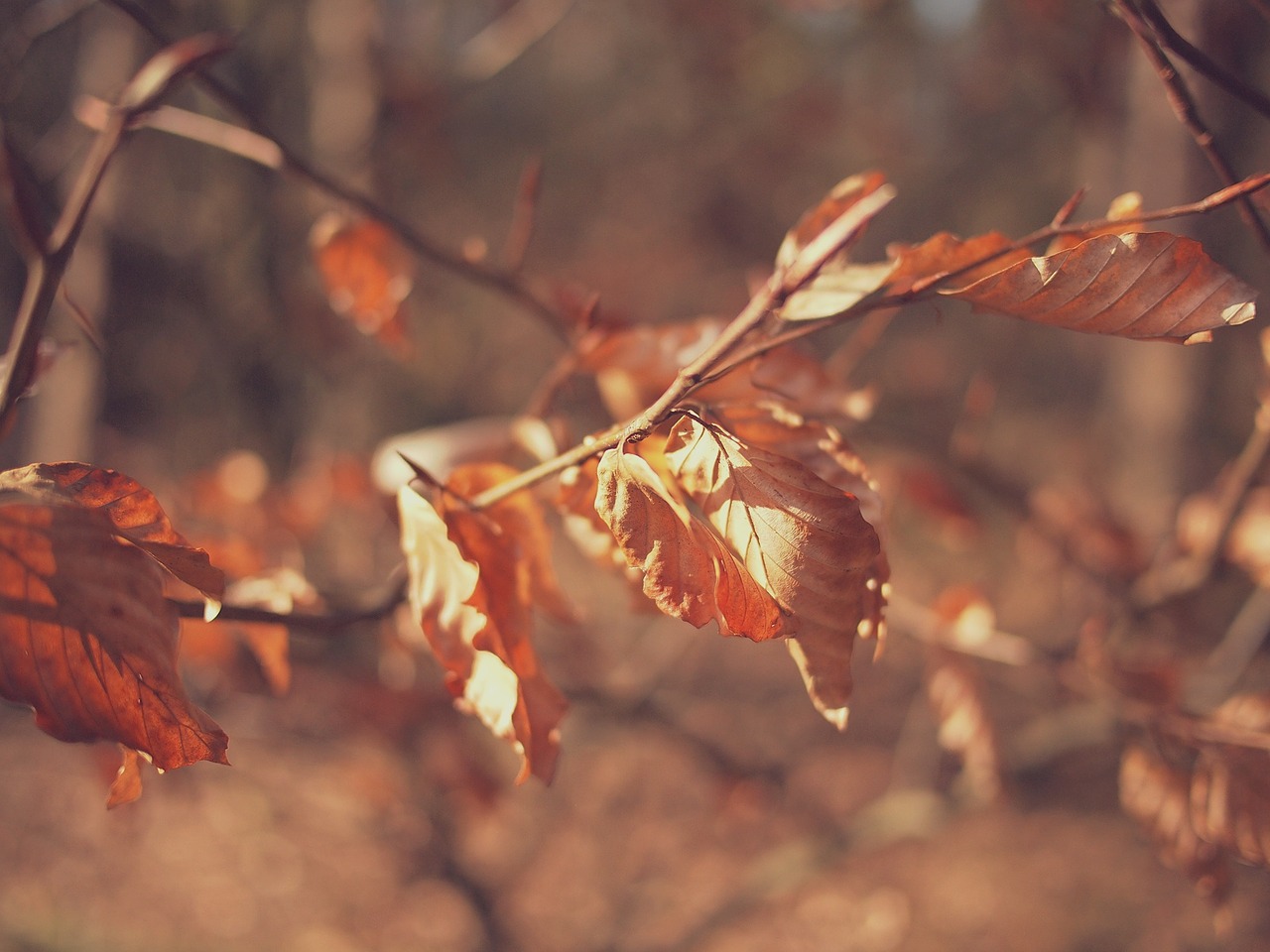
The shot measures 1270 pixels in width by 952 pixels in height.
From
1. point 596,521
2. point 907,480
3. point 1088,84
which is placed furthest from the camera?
point 1088,84

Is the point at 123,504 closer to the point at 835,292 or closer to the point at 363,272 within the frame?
the point at 835,292

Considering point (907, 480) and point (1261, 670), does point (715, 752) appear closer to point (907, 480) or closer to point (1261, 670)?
point (907, 480)

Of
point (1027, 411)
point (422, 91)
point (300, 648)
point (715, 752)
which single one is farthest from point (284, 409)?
point (1027, 411)

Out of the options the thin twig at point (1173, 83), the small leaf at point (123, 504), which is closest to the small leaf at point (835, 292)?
the thin twig at point (1173, 83)

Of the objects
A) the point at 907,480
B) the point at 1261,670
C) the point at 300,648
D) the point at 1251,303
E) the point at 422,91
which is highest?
the point at 422,91

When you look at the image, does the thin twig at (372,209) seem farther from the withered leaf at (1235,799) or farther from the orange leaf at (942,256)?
the withered leaf at (1235,799)

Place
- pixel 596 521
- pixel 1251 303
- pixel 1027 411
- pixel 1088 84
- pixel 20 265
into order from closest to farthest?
1. pixel 1251 303
2. pixel 596 521
3. pixel 1088 84
4. pixel 20 265
5. pixel 1027 411

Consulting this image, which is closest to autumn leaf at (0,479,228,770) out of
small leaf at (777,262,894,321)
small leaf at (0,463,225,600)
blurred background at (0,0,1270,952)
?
small leaf at (0,463,225,600)
